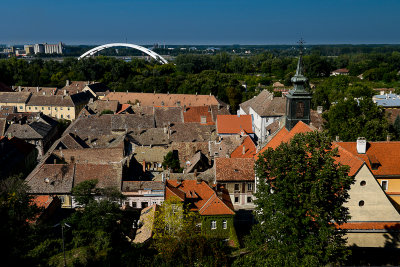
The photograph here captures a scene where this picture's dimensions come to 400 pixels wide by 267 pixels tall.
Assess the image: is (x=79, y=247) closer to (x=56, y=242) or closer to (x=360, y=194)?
(x=56, y=242)

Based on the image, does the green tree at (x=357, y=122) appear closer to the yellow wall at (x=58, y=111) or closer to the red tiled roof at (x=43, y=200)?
the red tiled roof at (x=43, y=200)

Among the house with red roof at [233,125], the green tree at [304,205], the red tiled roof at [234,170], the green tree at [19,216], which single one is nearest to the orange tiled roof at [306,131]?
the red tiled roof at [234,170]

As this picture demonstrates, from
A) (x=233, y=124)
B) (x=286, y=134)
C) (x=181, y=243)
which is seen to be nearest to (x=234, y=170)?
(x=286, y=134)

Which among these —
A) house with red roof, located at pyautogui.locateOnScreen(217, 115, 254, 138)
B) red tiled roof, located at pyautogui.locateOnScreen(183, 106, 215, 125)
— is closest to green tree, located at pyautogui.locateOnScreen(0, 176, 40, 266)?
house with red roof, located at pyautogui.locateOnScreen(217, 115, 254, 138)

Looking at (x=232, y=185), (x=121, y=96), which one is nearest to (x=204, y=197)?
(x=232, y=185)

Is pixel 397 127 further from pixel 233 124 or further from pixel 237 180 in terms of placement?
pixel 237 180

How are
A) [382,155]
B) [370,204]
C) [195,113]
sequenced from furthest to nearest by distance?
[195,113] < [382,155] < [370,204]
